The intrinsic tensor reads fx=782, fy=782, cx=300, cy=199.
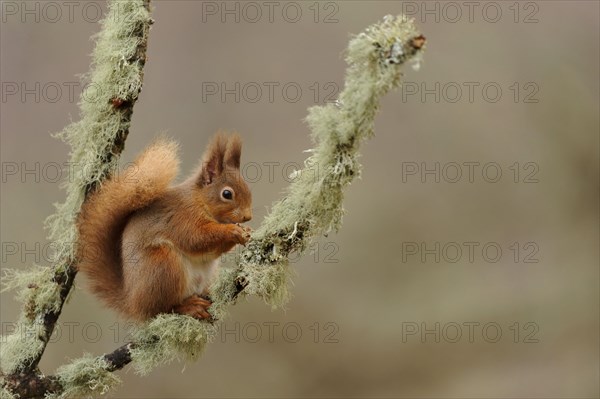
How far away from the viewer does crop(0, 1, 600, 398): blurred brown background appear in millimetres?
3539

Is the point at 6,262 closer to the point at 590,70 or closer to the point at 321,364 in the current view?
the point at 321,364

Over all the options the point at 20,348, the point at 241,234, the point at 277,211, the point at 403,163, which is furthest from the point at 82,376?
the point at 403,163

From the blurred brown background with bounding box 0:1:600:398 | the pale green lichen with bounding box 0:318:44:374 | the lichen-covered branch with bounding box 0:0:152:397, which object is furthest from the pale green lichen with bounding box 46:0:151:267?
the blurred brown background with bounding box 0:1:600:398

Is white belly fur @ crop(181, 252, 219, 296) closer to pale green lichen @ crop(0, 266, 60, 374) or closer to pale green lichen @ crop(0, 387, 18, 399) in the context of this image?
pale green lichen @ crop(0, 266, 60, 374)

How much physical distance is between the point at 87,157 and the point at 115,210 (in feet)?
0.54

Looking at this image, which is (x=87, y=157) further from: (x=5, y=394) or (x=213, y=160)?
(x=5, y=394)

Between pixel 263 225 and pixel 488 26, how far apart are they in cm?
213

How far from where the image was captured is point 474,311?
143 inches

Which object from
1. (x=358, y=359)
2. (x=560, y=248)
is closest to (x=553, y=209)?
(x=560, y=248)

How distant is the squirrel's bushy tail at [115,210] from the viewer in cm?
199

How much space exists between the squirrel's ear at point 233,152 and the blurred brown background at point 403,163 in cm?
134

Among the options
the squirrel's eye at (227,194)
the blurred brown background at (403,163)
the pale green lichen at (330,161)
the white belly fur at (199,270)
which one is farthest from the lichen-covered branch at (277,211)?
the blurred brown background at (403,163)

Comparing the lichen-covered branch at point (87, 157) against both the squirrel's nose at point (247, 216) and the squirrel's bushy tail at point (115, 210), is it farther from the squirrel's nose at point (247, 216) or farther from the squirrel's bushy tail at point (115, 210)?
the squirrel's nose at point (247, 216)

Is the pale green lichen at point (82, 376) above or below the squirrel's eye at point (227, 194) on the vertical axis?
below
